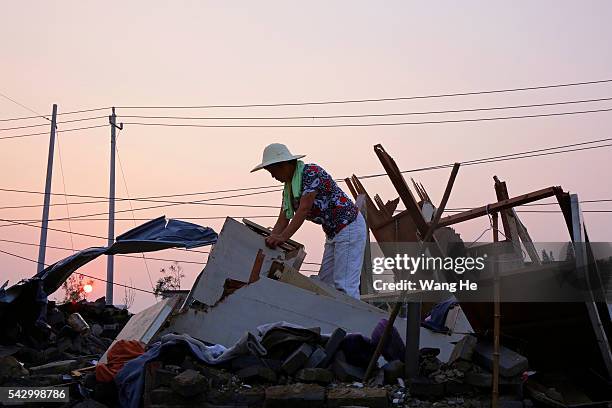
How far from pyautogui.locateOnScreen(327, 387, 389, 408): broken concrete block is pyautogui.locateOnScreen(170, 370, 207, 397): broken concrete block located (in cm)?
74

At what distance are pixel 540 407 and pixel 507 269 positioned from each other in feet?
2.86

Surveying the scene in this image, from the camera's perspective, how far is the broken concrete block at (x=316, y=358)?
460cm

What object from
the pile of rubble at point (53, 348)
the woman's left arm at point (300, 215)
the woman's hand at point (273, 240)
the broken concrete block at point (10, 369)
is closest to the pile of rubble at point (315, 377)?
the pile of rubble at point (53, 348)

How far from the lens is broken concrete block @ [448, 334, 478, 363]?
4.47 m

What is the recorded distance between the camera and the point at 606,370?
452 centimetres

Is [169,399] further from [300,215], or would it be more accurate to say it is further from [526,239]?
[526,239]

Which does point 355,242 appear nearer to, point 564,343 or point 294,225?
point 294,225

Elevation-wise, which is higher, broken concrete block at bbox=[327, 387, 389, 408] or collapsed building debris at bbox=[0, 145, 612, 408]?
collapsed building debris at bbox=[0, 145, 612, 408]

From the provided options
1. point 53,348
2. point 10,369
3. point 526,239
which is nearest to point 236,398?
point 10,369

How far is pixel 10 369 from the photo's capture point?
6109 millimetres

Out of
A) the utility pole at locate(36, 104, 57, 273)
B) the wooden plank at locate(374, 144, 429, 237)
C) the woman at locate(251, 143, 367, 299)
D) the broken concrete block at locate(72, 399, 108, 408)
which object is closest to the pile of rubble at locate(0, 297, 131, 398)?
the broken concrete block at locate(72, 399, 108, 408)

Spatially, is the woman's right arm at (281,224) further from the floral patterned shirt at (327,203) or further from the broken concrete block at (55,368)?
the broken concrete block at (55,368)

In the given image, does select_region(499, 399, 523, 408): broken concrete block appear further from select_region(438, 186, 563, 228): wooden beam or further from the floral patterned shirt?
the floral patterned shirt

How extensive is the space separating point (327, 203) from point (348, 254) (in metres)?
0.48
